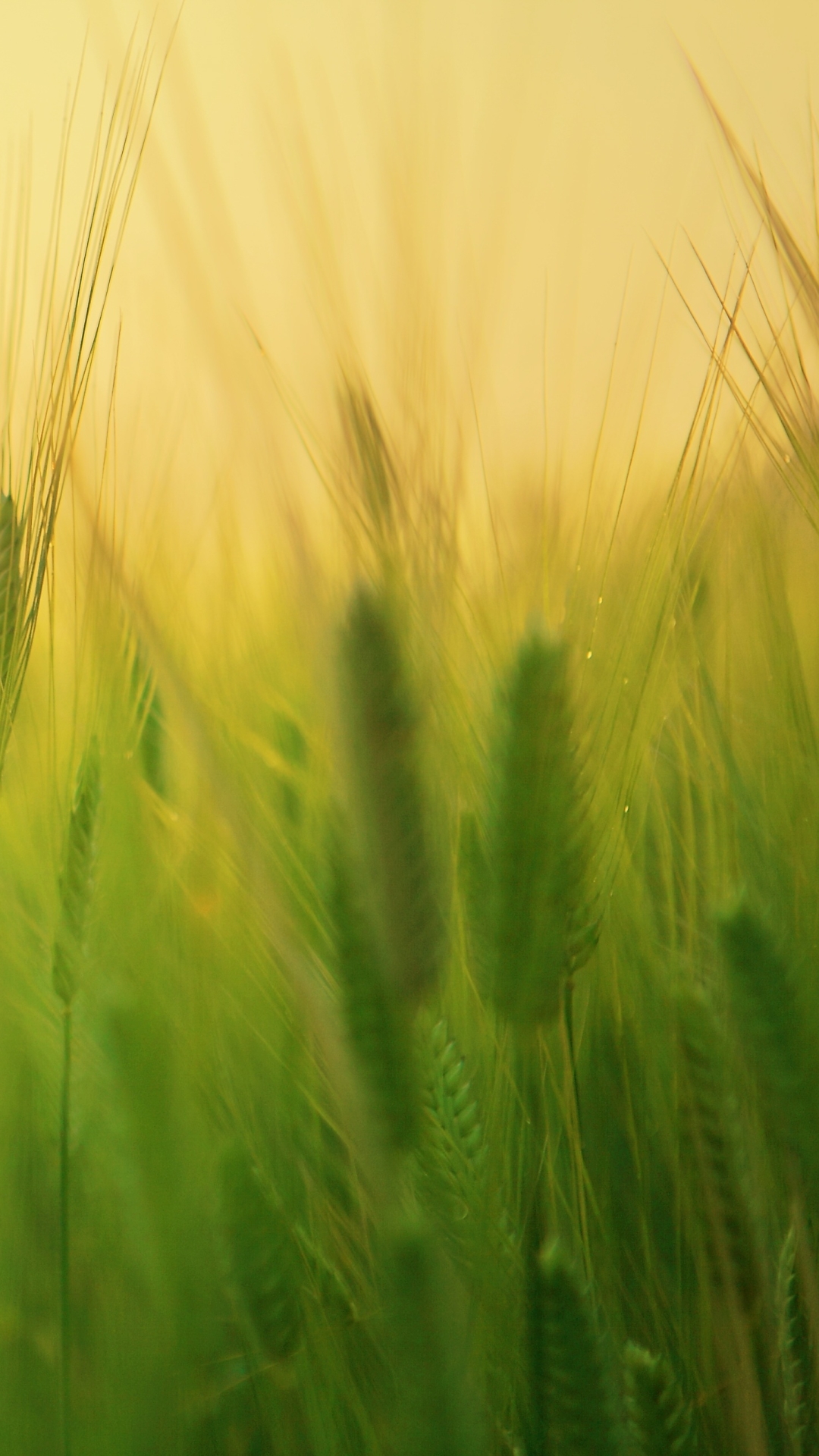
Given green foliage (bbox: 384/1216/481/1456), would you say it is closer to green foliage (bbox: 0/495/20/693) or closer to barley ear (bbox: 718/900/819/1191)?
barley ear (bbox: 718/900/819/1191)

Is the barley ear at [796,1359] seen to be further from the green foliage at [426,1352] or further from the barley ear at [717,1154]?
the green foliage at [426,1352]

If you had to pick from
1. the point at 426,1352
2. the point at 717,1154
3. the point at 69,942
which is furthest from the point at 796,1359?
the point at 69,942

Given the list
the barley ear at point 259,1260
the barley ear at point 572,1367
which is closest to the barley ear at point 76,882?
the barley ear at point 259,1260

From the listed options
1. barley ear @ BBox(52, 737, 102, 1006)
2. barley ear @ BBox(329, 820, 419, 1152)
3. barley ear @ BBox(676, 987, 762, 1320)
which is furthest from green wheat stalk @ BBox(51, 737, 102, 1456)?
barley ear @ BBox(676, 987, 762, 1320)

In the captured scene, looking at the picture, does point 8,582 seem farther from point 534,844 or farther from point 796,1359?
point 796,1359

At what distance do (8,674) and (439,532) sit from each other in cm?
22

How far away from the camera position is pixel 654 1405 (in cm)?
35

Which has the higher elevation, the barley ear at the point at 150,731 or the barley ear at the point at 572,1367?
the barley ear at the point at 150,731

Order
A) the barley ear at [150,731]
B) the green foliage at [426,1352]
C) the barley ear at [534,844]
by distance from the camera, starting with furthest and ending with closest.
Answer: the barley ear at [150,731] < the barley ear at [534,844] < the green foliage at [426,1352]

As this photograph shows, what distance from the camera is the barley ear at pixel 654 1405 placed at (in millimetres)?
344

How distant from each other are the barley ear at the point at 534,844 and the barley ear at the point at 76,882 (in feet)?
0.57

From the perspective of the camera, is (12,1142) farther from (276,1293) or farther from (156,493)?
(156,493)

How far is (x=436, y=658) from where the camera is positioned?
48 cm

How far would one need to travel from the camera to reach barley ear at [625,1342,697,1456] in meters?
0.34
